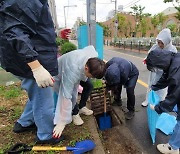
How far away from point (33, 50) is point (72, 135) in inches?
51.6

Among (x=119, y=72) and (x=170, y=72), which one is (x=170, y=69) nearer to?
(x=170, y=72)

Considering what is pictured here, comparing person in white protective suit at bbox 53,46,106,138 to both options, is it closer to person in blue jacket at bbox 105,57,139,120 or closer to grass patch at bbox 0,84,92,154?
grass patch at bbox 0,84,92,154

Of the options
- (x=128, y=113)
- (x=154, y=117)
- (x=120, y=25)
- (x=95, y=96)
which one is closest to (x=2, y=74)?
(x=95, y=96)

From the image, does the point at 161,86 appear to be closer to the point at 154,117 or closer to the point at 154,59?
the point at 154,117

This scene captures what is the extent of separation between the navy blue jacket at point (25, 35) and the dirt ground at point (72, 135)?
910 mm

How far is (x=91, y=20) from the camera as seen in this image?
407 centimetres

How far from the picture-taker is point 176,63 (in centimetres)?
204

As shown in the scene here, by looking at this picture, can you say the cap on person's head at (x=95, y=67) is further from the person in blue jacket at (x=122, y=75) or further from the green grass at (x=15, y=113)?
the green grass at (x=15, y=113)

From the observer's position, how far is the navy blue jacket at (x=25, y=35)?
150cm

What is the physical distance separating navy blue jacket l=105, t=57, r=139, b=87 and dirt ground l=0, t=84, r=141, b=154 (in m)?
0.71

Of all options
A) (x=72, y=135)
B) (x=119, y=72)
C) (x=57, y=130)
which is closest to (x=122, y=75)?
(x=119, y=72)

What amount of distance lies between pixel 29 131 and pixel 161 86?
1829 millimetres

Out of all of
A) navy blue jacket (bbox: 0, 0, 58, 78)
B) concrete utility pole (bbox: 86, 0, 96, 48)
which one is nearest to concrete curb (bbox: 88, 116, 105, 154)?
navy blue jacket (bbox: 0, 0, 58, 78)

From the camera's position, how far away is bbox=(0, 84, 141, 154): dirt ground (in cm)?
230
